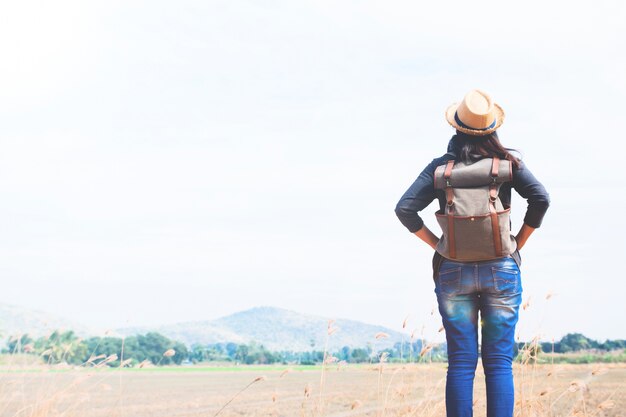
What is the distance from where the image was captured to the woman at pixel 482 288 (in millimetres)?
4598

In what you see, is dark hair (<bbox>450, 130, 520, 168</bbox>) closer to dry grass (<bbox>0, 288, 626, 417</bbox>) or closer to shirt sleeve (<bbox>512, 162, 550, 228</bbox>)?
shirt sleeve (<bbox>512, 162, 550, 228</bbox>)

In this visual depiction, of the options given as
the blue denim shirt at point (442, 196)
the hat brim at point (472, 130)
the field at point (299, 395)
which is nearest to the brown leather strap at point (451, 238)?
the blue denim shirt at point (442, 196)

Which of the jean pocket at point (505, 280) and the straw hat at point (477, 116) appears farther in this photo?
the straw hat at point (477, 116)

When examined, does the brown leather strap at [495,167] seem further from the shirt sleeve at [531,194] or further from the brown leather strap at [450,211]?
the brown leather strap at [450,211]

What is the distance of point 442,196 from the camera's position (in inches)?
190

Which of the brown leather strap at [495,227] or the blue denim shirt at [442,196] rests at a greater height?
the blue denim shirt at [442,196]

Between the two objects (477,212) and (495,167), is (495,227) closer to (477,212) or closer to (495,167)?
(477,212)

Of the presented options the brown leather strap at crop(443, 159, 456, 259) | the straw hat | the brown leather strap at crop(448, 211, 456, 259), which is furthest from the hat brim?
the brown leather strap at crop(448, 211, 456, 259)

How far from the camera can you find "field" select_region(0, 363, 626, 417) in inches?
241

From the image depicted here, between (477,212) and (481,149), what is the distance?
0.38 m

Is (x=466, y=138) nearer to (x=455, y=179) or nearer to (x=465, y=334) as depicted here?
(x=455, y=179)

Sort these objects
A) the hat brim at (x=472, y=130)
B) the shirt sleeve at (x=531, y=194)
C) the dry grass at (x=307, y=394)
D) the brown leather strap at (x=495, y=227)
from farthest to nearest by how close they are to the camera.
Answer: the dry grass at (x=307, y=394)
the hat brim at (x=472, y=130)
the shirt sleeve at (x=531, y=194)
the brown leather strap at (x=495, y=227)

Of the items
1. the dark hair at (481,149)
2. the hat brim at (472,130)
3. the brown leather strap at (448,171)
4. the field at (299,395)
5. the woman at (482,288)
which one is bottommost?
the field at (299,395)

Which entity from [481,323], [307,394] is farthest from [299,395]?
[481,323]
